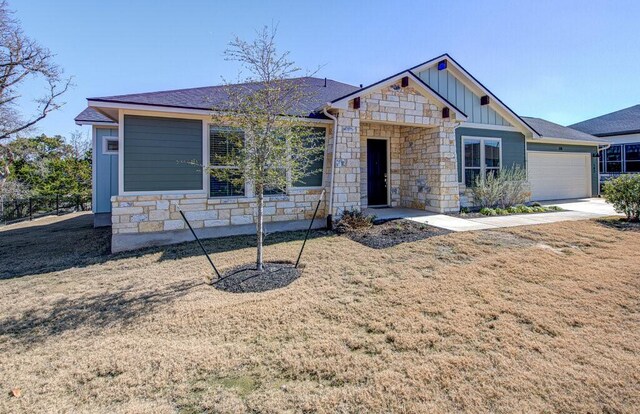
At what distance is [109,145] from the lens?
37.2ft

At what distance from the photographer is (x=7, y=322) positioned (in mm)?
3814

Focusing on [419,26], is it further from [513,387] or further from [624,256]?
[513,387]

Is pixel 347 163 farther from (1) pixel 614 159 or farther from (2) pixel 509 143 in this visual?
(1) pixel 614 159

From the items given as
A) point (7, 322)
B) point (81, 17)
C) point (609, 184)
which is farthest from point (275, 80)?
point (609, 184)

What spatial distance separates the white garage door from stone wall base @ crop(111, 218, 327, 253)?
11.2 metres

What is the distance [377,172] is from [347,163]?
9.86 feet

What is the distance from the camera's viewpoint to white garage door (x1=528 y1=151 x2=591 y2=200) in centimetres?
1426

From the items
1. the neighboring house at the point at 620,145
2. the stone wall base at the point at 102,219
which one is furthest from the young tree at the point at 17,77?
the neighboring house at the point at 620,145

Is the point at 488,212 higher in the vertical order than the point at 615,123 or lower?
lower

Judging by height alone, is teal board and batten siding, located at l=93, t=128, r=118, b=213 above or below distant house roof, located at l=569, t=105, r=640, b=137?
below

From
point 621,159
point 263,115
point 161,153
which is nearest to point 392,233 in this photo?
point 263,115

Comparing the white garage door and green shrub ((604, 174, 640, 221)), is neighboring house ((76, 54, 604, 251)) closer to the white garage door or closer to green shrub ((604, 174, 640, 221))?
the white garage door

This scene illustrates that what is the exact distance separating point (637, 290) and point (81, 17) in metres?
15.2

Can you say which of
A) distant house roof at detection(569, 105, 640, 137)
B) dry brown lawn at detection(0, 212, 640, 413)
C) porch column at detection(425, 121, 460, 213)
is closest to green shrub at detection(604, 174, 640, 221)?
dry brown lawn at detection(0, 212, 640, 413)
